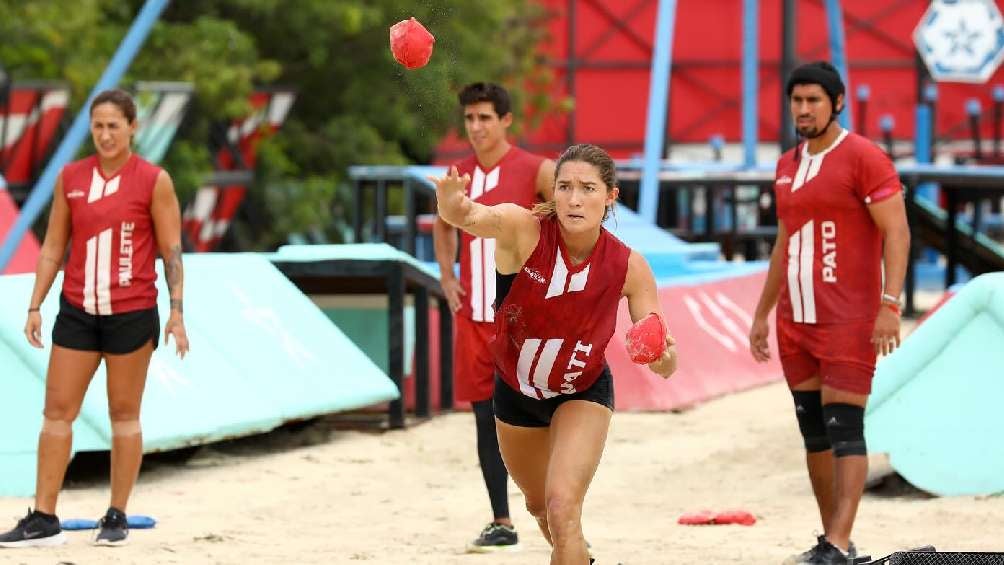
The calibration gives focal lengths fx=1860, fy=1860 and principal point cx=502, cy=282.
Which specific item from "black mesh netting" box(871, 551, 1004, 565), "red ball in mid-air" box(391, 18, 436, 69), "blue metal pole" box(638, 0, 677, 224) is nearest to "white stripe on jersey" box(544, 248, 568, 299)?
"red ball in mid-air" box(391, 18, 436, 69)

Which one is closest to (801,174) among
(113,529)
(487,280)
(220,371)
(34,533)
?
(487,280)

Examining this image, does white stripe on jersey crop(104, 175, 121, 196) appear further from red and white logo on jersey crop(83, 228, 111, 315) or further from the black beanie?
the black beanie

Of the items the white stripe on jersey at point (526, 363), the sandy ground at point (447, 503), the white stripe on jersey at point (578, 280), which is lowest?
the sandy ground at point (447, 503)

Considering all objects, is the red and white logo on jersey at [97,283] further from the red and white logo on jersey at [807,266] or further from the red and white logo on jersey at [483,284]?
the red and white logo on jersey at [807,266]

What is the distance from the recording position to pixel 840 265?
24.7ft

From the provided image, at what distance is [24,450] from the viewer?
923 cm

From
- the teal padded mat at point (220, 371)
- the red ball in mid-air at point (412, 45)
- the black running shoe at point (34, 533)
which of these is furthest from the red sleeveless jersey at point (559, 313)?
the teal padded mat at point (220, 371)

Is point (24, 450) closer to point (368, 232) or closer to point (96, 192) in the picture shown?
point (96, 192)

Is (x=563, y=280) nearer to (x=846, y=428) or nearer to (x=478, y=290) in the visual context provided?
(x=846, y=428)

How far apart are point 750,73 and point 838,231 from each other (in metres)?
14.4

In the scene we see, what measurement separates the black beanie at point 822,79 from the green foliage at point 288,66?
13556 millimetres

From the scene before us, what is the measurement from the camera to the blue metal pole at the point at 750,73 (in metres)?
20.6

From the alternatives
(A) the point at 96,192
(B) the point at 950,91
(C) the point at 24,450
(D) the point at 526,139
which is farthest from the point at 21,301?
(B) the point at 950,91

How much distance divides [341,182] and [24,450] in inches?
756
